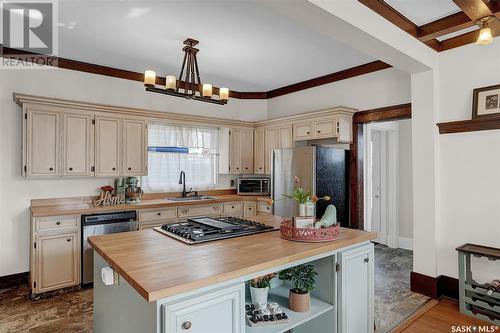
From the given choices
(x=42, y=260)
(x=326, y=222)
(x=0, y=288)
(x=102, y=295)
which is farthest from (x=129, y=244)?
(x=0, y=288)

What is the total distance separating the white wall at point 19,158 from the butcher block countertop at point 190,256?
2.17m

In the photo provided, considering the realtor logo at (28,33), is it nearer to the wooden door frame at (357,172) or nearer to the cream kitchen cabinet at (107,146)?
the cream kitchen cabinet at (107,146)

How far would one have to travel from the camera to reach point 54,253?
3.22 metres

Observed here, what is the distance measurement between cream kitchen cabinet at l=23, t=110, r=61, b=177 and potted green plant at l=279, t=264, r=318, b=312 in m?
3.03

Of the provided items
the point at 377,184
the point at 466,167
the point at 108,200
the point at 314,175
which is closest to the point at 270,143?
the point at 314,175

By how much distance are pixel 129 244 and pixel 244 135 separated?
346 cm

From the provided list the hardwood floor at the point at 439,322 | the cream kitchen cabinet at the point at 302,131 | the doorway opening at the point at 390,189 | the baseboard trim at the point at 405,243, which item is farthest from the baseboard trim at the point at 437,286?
the cream kitchen cabinet at the point at 302,131

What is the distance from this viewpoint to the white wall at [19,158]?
11.3 ft

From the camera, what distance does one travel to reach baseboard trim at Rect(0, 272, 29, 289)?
3428 mm

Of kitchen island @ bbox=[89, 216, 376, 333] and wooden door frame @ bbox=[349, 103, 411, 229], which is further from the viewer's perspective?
wooden door frame @ bbox=[349, 103, 411, 229]

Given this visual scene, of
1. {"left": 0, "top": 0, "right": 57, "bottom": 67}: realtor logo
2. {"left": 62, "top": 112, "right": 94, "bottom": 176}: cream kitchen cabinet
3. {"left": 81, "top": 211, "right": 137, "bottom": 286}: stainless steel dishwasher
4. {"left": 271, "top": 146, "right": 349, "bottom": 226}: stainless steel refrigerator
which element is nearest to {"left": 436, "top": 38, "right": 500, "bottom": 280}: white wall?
{"left": 271, "top": 146, "right": 349, "bottom": 226}: stainless steel refrigerator

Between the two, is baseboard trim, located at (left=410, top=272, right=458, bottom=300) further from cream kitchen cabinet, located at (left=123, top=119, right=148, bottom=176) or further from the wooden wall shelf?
cream kitchen cabinet, located at (left=123, top=119, right=148, bottom=176)

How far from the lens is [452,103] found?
122 inches

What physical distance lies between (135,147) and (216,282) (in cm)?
307
